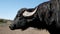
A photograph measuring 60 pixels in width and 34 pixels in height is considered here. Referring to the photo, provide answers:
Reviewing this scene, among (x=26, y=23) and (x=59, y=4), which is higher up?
(x=59, y=4)

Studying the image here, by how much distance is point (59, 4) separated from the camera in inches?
354

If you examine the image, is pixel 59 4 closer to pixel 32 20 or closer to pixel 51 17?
pixel 51 17

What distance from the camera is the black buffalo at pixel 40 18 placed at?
9.05 meters

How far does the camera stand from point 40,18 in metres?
9.43

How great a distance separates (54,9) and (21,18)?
1316 millimetres

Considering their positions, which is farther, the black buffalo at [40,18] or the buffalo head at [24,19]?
the buffalo head at [24,19]

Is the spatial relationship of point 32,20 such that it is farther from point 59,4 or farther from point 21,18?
point 59,4

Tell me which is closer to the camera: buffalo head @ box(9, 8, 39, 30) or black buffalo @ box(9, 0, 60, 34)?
black buffalo @ box(9, 0, 60, 34)

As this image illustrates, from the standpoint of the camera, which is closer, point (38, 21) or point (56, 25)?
point (56, 25)

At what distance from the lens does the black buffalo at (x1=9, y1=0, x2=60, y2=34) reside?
9.05 metres

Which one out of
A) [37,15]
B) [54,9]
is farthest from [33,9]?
[54,9]

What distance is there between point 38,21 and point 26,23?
483mm

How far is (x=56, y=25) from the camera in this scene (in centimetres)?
891

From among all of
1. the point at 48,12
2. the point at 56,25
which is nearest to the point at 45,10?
the point at 48,12
